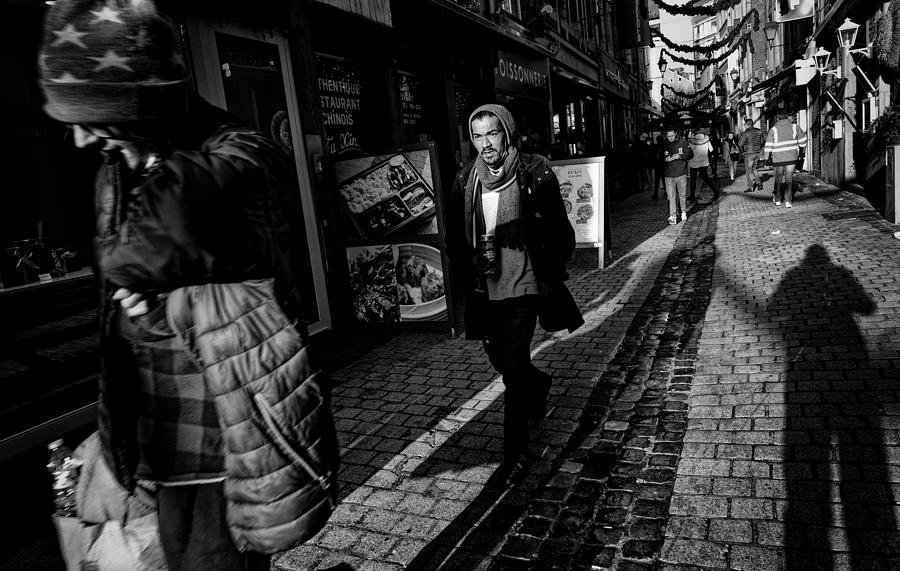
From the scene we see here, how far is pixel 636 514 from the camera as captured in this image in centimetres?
291

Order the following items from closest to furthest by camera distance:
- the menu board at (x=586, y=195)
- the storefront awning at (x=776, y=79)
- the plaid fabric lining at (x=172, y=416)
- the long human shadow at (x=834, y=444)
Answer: the plaid fabric lining at (x=172, y=416) → the long human shadow at (x=834, y=444) → the menu board at (x=586, y=195) → the storefront awning at (x=776, y=79)

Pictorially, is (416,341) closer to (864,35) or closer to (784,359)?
(784,359)

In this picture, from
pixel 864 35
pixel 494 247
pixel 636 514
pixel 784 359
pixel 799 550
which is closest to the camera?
pixel 799 550

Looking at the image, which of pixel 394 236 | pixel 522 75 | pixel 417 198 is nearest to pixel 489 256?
pixel 417 198

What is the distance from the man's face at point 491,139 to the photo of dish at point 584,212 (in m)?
5.64

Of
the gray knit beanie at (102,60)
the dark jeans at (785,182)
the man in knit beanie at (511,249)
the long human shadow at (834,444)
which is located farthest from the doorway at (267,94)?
the dark jeans at (785,182)

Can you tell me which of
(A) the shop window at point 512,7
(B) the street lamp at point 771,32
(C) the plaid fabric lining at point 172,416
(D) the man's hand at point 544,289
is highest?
(B) the street lamp at point 771,32

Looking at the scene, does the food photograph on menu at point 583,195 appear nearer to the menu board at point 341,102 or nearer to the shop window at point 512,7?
the menu board at point 341,102

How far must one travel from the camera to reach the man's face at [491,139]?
3.36 meters

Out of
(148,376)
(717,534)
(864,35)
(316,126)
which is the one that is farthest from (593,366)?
(864,35)

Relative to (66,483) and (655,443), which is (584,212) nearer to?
(655,443)

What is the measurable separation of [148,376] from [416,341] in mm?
4789

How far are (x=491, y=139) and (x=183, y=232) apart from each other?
95.4 inches

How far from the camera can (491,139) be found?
3363 mm
